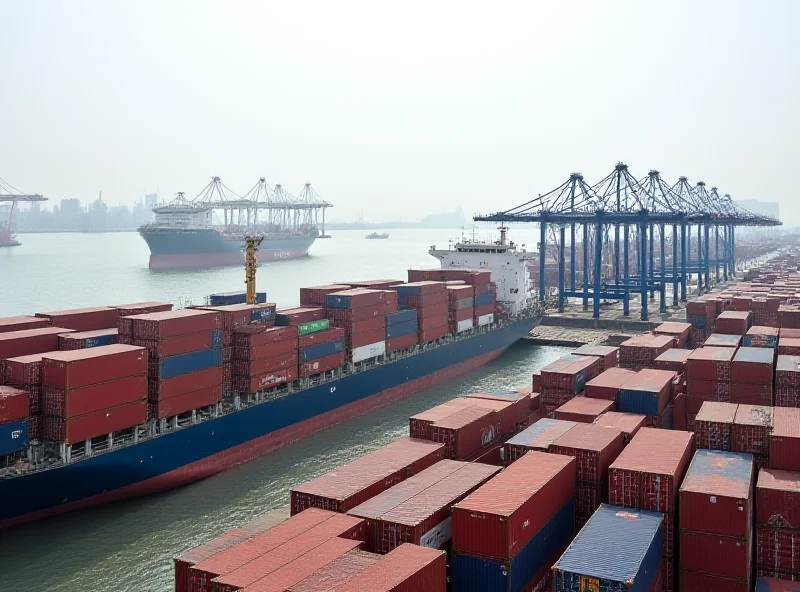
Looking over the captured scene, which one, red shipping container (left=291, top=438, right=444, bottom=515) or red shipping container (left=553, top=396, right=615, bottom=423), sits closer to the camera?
red shipping container (left=291, top=438, right=444, bottom=515)

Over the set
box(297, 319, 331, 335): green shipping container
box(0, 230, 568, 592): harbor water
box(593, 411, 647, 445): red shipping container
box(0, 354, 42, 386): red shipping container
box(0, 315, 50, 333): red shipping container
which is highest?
box(0, 315, 50, 333): red shipping container

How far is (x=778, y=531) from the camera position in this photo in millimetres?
13047

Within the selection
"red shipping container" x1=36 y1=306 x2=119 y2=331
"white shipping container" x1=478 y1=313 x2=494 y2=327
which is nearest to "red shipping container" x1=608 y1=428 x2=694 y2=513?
"red shipping container" x1=36 y1=306 x2=119 y2=331

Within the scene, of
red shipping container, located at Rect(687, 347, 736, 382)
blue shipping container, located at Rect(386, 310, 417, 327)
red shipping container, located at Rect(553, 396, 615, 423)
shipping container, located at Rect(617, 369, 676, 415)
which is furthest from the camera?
blue shipping container, located at Rect(386, 310, 417, 327)

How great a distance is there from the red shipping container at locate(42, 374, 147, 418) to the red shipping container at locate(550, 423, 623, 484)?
11.4m

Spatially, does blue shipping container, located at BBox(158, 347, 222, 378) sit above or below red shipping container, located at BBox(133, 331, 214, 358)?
below

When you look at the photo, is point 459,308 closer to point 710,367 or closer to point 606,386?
point 606,386

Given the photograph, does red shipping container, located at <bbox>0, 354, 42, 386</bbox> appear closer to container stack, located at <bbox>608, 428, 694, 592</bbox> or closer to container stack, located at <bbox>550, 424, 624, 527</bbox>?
container stack, located at <bbox>550, 424, 624, 527</bbox>

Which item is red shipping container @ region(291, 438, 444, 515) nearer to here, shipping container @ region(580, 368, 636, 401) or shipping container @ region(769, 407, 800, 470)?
shipping container @ region(580, 368, 636, 401)

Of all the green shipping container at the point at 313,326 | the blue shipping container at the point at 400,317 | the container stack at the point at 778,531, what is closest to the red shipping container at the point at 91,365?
the green shipping container at the point at 313,326

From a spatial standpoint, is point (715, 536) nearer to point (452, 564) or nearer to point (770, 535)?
point (770, 535)

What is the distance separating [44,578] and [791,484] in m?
16.0

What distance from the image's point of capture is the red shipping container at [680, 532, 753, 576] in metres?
12.5

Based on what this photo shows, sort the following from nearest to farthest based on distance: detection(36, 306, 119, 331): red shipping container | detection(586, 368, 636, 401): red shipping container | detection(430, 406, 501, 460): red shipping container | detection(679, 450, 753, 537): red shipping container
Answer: detection(679, 450, 753, 537): red shipping container → detection(430, 406, 501, 460): red shipping container → detection(586, 368, 636, 401): red shipping container → detection(36, 306, 119, 331): red shipping container
